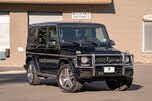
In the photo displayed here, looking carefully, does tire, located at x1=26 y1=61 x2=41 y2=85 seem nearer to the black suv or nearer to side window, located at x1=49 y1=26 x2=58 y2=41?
the black suv

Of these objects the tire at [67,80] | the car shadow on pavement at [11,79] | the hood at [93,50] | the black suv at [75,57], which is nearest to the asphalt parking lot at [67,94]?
the tire at [67,80]

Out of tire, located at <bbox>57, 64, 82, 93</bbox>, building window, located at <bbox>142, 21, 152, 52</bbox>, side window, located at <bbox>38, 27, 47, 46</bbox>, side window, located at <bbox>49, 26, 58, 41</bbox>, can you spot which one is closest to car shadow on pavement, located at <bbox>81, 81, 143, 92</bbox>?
tire, located at <bbox>57, 64, 82, 93</bbox>

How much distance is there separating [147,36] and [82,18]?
4.75 m

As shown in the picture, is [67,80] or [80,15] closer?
[67,80]

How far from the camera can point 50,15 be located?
2875cm

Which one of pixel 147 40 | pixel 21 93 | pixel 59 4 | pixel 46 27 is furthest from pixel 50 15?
pixel 21 93

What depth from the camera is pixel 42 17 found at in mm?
28594

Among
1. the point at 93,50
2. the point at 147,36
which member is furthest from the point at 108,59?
the point at 147,36

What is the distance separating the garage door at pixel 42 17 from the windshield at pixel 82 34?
49.5ft

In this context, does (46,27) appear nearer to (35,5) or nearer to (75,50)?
(75,50)

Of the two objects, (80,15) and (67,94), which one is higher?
(80,15)

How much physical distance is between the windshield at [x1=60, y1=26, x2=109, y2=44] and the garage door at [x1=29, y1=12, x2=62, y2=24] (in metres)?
15.1

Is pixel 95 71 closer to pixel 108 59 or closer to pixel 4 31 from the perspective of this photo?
pixel 108 59

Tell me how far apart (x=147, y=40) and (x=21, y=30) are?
8428mm
